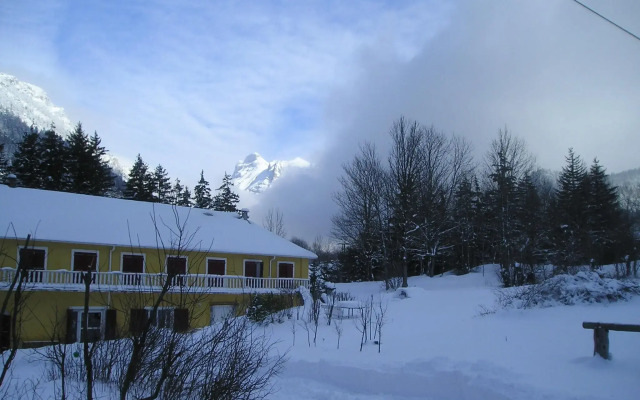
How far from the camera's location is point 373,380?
34.3 feet

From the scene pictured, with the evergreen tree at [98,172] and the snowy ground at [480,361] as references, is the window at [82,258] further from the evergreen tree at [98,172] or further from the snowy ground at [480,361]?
the evergreen tree at [98,172]

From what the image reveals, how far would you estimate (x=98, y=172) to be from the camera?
4616 cm

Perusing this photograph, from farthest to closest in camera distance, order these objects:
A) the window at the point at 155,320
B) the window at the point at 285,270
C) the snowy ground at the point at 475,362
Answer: the window at the point at 285,270
the snowy ground at the point at 475,362
the window at the point at 155,320

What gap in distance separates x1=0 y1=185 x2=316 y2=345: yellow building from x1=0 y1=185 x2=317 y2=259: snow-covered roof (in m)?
0.05

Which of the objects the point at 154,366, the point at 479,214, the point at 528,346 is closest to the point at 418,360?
the point at 528,346

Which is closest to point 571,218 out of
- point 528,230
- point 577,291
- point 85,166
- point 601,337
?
point 528,230

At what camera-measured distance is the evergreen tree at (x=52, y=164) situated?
4319cm

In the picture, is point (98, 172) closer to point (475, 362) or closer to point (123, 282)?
point (123, 282)

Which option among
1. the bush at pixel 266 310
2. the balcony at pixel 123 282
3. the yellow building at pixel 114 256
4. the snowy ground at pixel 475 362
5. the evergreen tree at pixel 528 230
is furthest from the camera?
the evergreen tree at pixel 528 230

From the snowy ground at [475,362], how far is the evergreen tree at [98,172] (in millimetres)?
35451

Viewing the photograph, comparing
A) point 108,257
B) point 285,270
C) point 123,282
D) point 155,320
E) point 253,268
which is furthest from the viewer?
point 285,270

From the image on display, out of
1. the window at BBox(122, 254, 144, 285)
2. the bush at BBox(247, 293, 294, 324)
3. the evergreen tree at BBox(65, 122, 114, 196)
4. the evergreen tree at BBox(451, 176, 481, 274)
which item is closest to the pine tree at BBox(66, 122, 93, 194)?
the evergreen tree at BBox(65, 122, 114, 196)

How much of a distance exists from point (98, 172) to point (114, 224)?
21.6 metres

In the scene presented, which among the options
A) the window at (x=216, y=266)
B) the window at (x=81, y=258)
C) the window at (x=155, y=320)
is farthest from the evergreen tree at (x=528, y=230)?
the window at (x=155, y=320)
